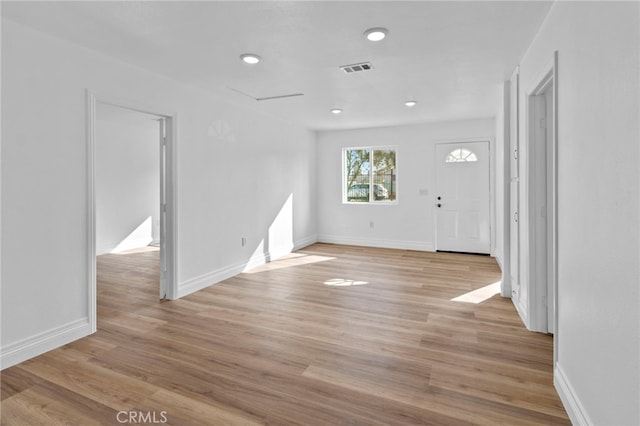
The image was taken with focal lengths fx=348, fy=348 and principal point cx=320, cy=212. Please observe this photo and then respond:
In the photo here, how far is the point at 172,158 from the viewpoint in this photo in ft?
12.6

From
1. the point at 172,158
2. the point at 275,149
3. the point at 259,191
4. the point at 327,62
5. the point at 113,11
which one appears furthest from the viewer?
the point at 275,149

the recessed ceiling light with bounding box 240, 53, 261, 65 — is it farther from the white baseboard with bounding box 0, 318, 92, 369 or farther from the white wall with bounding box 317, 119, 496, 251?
the white wall with bounding box 317, 119, 496, 251

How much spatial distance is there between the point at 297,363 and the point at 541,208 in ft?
7.62

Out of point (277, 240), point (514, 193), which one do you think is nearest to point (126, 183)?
point (277, 240)

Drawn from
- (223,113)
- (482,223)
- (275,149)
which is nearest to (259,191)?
(275,149)

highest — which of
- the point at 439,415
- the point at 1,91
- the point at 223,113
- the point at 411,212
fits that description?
the point at 223,113

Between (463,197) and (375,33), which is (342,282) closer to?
(375,33)

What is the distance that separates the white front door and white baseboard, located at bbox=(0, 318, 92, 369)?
223 inches

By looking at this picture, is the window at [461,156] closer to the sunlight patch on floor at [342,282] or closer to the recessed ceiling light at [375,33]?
the sunlight patch on floor at [342,282]

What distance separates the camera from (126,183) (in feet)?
23.4

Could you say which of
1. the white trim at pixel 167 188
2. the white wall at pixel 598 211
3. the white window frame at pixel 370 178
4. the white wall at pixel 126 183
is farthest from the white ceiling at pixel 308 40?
the white wall at pixel 126 183

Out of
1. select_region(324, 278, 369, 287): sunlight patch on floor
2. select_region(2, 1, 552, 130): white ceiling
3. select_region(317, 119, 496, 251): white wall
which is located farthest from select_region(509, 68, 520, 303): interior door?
select_region(317, 119, 496, 251): white wall

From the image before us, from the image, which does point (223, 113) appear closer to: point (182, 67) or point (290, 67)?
point (182, 67)

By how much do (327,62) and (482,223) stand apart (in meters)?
4.43
